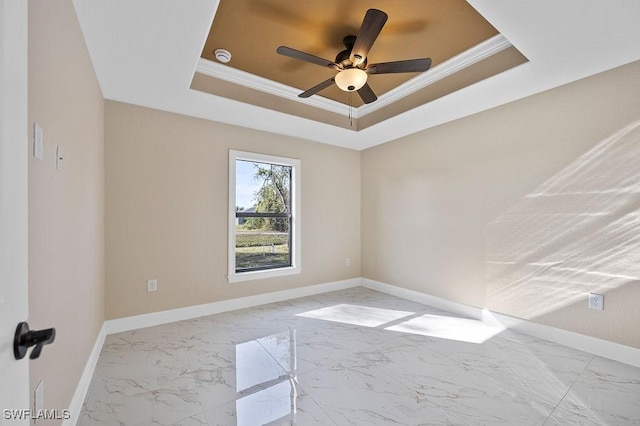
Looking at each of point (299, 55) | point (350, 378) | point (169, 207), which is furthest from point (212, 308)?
point (299, 55)

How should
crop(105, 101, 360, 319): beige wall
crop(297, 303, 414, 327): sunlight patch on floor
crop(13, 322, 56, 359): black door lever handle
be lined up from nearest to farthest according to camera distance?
crop(13, 322, 56, 359): black door lever handle
crop(105, 101, 360, 319): beige wall
crop(297, 303, 414, 327): sunlight patch on floor

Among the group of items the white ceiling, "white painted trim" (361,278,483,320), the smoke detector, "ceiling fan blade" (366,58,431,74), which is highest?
the smoke detector

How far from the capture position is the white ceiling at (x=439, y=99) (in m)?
1.79

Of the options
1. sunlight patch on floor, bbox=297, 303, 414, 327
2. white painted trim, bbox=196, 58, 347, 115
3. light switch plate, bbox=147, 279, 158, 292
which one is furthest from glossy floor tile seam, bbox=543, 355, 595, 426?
light switch plate, bbox=147, 279, 158, 292

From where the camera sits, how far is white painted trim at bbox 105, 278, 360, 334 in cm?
302

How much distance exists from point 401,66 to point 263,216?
2.60 m

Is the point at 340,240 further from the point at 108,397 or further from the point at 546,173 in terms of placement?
the point at 108,397

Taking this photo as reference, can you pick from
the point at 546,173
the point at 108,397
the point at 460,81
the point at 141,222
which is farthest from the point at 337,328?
the point at 460,81

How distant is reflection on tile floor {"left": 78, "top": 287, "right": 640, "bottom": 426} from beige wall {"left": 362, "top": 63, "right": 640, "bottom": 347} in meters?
0.52

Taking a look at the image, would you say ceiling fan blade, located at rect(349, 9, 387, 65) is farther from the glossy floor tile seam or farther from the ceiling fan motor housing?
the glossy floor tile seam

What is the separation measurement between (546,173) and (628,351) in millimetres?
1600

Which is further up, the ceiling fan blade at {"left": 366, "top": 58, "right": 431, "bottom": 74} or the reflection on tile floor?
the ceiling fan blade at {"left": 366, "top": 58, "right": 431, "bottom": 74}

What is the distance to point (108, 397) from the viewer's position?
6.33 feet

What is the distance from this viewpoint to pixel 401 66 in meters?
2.34
